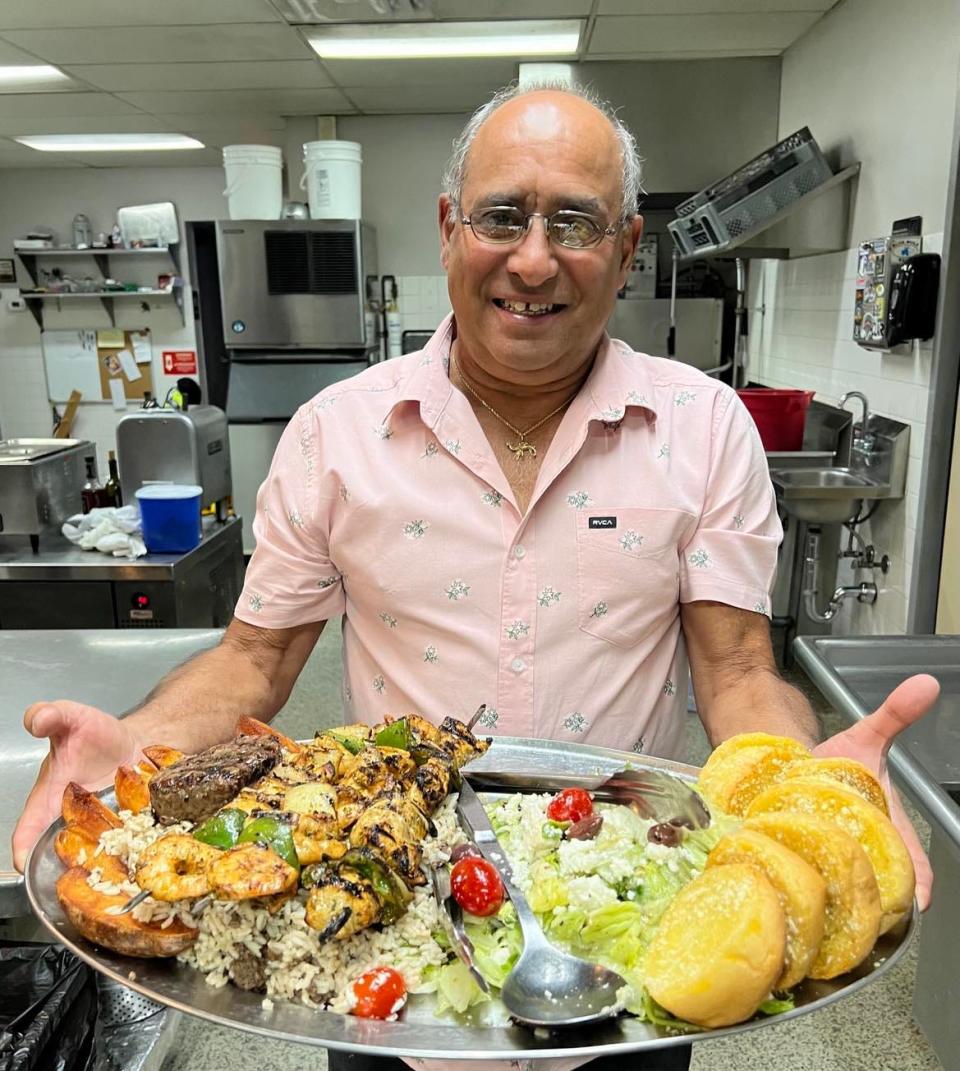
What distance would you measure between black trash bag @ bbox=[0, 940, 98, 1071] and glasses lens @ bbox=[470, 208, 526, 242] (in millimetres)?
1605

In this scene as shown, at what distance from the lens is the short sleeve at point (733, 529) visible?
1417 mm

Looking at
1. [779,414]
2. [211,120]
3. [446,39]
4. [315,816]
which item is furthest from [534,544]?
[211,120]

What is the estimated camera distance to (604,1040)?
73 centimetres

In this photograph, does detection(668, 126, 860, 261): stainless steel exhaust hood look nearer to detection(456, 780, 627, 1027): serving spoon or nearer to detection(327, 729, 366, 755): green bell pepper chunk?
detection(327, 729, 366, 755): green bell pepper chunk

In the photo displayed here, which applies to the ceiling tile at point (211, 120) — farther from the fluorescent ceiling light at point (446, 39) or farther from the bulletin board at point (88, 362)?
the bulletin board at point (88, 362)

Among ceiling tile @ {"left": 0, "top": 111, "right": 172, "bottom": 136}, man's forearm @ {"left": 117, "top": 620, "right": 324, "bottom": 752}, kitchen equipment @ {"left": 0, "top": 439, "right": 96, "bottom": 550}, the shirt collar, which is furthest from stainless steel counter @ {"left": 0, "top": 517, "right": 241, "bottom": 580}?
ceiling tile @ {"left": 0, "top": 111, "right": 172, "bottom": 136}

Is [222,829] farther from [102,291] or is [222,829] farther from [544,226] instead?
[102,291]

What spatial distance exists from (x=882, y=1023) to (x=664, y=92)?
15.7 feet

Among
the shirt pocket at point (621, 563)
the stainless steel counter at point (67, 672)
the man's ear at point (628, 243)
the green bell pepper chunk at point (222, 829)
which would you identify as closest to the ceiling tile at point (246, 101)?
the stainless steel counter at point (67, 672)

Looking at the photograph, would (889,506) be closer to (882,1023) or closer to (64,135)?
(882,1023)

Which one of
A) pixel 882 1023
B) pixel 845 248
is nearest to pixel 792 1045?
pixel 882 1023

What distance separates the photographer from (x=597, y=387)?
146 cm

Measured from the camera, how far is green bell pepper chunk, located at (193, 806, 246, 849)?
0.90 metres

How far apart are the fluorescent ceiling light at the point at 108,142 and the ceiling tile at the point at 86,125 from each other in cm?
17
